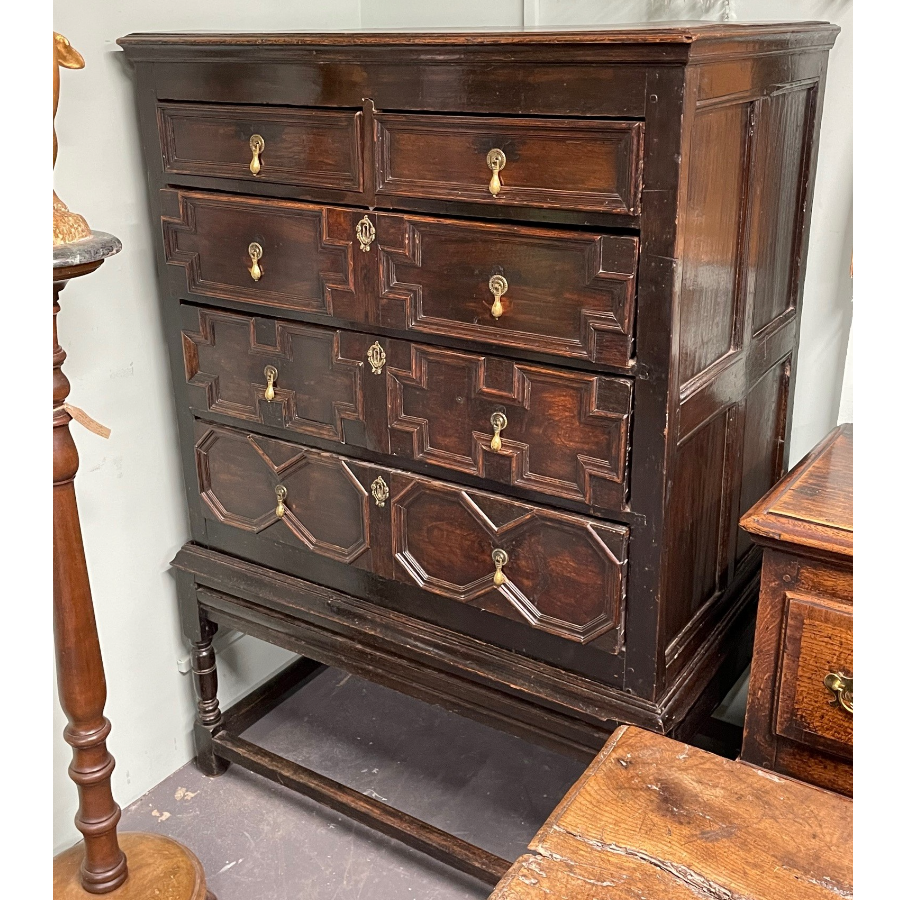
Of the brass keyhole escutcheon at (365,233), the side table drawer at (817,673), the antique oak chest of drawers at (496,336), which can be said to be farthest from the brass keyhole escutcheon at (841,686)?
the brass keyhole escutcheon at (365,233)

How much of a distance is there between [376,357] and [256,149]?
440 mm

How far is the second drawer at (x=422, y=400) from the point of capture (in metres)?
1.57

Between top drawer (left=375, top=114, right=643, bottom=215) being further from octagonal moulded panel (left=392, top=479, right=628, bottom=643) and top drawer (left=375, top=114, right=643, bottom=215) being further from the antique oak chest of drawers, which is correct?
octagonal moulded panel (left=392, top=479, right=628, bottom=643)

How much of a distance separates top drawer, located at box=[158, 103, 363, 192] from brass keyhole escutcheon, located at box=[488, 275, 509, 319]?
0.31 m

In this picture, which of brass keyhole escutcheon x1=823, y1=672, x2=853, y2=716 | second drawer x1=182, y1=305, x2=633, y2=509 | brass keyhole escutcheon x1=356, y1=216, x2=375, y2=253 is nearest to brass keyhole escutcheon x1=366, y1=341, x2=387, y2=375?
second drawer x1=182, y1=305, x2=633, y2=509

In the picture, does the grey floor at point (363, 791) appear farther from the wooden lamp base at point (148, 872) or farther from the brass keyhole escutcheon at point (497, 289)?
the brass keyhole escutcheon at point (497, 289)

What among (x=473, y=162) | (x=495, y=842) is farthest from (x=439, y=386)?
(x=495, y=842)

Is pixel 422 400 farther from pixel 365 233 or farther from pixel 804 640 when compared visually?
pixel 804 640

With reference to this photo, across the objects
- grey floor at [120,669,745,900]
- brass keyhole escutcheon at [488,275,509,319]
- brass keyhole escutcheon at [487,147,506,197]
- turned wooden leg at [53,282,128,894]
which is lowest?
grey floor at [120,669,745,900]

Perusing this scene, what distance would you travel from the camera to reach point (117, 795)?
2316 millimetres

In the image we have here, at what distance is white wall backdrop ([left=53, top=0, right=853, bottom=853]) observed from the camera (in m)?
1.94

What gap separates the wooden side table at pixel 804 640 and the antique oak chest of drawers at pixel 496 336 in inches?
6.5

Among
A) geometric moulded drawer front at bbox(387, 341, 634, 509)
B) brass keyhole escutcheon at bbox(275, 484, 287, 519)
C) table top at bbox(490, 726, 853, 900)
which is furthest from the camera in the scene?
brass keyhole escutcheon at bbox(275, 484, 287, 519)
